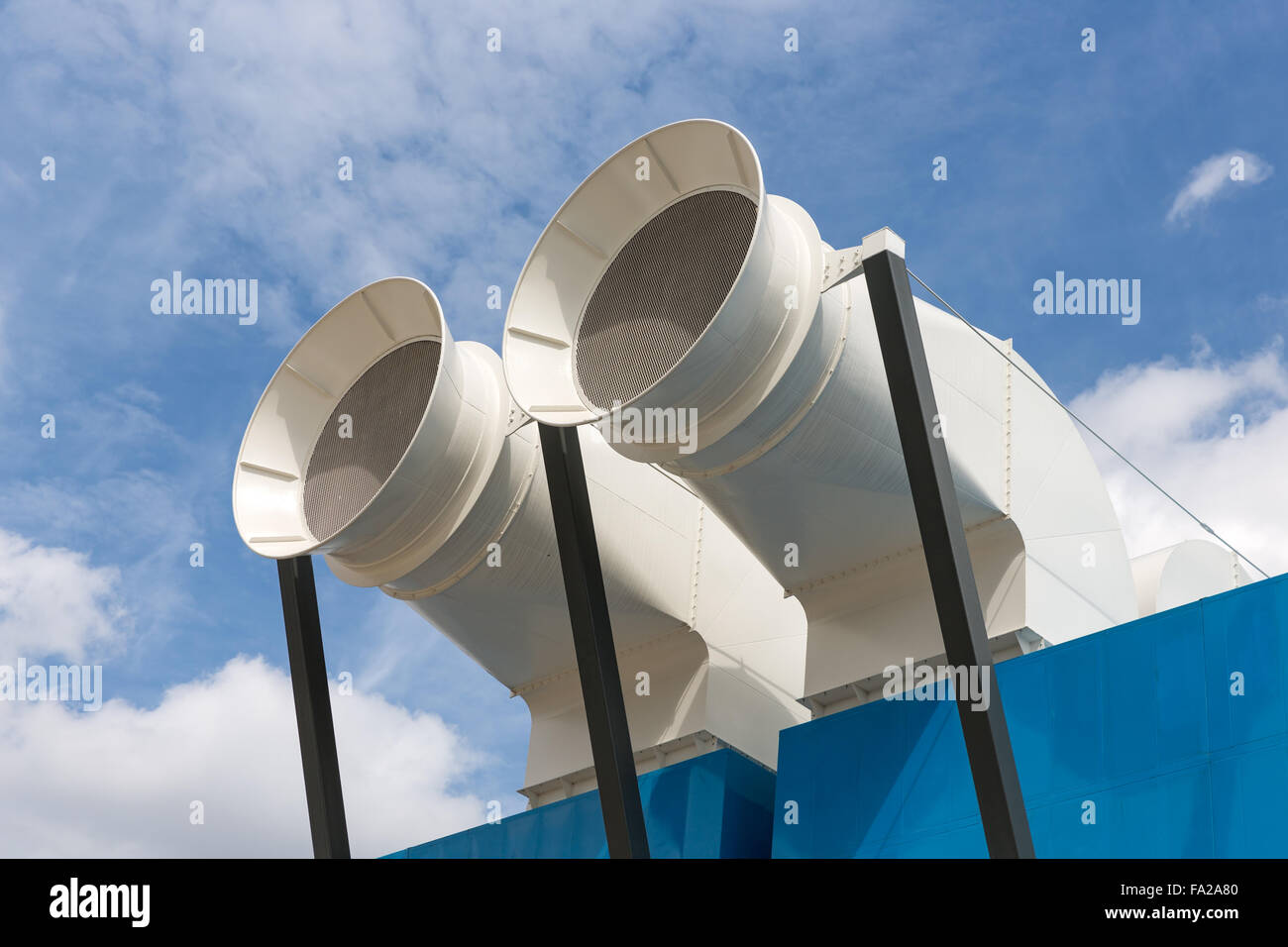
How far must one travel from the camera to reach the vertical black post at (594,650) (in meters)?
15.2

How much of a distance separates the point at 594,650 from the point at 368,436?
4.81m

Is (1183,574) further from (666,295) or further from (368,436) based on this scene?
(368,436)

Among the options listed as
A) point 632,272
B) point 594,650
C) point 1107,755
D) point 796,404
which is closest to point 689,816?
point 594,650

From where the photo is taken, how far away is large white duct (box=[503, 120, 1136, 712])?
14930 mm

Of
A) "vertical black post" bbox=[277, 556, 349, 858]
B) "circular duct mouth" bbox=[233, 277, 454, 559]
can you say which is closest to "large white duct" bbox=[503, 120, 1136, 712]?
"circular duct mouth" bbox=[233, 277, 454, 559]

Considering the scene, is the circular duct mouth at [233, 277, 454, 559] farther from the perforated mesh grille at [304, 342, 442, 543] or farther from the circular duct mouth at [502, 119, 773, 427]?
the circular duct mouth at [502, 119, 773, 427]

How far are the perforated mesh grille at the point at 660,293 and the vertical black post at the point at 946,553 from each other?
6.17 ft

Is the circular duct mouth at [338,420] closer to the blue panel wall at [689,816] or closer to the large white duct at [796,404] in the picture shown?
the large white duct at [796,404]


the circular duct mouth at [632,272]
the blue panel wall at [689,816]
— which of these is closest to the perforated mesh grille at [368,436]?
the circular duct mouth at [632,272]

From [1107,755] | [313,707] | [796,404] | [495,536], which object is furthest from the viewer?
[495,536]

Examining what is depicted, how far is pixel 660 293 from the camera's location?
50.9 feet
